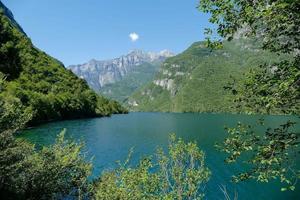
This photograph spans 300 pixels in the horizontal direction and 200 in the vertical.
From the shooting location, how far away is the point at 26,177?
1925 cm

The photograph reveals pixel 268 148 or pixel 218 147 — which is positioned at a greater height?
pixel 268 148

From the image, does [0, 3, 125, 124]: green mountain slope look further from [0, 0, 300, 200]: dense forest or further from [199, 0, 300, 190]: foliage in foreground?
[199, 0, 300, 190]: foliage in foreground

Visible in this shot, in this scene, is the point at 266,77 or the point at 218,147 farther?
the point at 218,147

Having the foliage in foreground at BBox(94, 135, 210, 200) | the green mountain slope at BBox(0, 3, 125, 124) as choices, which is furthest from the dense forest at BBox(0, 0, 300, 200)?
the green mountain slope at BBox(0, 3, 125, 124)

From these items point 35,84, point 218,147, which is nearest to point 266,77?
point 218,147

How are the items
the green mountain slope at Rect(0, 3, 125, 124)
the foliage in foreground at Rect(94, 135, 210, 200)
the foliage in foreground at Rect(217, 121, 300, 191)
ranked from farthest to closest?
the green mountain slope at Rect(0, 3, 125, 124) → the foliage in foreground at Rect(94, 135, 210, 200) → the foliage in foreground at Rect(217, 121, 300, 191)

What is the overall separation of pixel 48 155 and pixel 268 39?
50.1 ft

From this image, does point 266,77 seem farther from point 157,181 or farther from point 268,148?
point 157,181

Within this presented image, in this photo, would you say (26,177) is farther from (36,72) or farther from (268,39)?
(36,72)

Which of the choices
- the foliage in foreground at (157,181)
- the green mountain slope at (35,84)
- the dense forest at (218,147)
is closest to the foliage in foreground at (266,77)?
the dense forest at (218,147)

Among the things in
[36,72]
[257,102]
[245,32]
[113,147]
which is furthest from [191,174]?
[36,72]

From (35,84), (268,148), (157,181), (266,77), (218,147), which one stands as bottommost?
(157,181)

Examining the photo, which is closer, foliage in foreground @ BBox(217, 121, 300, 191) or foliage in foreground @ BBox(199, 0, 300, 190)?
foliage in foreground @ BBox(199, 0, 300, 190)

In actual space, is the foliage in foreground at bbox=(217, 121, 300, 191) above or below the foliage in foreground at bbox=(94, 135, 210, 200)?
above
